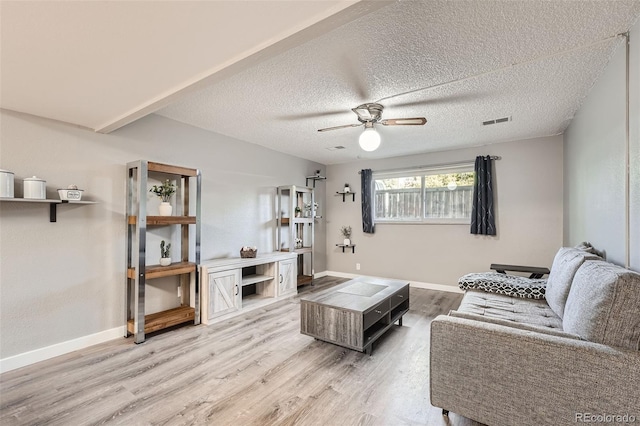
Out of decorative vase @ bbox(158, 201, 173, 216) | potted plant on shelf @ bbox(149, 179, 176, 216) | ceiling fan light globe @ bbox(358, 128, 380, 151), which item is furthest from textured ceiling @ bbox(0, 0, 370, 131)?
ceiling fan light globe @ bbox(358, 128, 380, 151)

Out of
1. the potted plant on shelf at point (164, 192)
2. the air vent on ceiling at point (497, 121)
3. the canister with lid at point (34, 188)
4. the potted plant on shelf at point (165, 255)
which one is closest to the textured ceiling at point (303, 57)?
the air vent on ceiling at point (497, 121)

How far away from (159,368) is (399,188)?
15.2 ft

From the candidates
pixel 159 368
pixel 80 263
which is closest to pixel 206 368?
pixel 159 368

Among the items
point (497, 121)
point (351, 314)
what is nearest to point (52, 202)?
point (351, 314)

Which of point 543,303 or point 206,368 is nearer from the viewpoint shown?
point 206,368

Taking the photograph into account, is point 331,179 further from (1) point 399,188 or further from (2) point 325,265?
(2) point 325,265

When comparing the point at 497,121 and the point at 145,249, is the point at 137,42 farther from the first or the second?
the point at 497,121

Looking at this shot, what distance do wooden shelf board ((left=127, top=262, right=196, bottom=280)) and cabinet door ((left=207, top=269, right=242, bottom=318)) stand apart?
0.27 m

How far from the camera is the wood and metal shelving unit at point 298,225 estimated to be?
4914mm

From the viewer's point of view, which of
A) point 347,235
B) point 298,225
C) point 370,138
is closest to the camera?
point 370,138

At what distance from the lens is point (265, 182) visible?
4770 millimetres

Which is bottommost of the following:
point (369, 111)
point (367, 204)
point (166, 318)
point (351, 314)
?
point (166, 318)

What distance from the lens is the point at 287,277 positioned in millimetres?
4520

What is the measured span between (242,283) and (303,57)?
2913 mm
